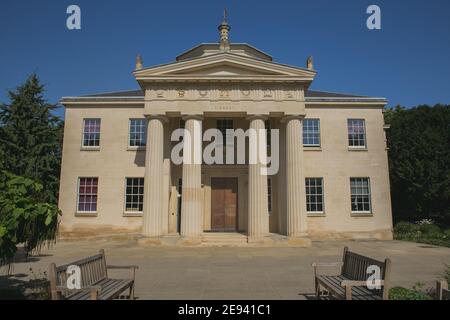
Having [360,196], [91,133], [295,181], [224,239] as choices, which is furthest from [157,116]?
[360,196]

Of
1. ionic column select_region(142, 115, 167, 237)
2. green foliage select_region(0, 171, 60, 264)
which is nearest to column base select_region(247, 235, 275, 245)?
ionic column select_region(142, 115, 167, 237)

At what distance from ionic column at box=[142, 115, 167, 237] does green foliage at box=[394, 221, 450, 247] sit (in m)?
17.0

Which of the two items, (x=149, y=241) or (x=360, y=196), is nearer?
(x=149, y=241)

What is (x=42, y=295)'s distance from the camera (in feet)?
23.6

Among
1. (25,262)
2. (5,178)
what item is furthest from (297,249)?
(5,178)

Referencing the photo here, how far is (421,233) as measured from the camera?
24.4m

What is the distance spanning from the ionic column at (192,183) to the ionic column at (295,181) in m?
5.33

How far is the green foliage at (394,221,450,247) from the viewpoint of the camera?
22.2 metres

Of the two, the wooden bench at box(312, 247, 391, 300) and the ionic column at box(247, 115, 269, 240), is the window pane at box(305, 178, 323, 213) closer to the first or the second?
the ionic column at box(247, 115, 269, 240)

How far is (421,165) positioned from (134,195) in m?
22.6

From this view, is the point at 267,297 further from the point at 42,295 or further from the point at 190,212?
the point at 190,212

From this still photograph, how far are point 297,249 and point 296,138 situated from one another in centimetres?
667

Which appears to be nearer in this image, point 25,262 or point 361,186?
point 25,262

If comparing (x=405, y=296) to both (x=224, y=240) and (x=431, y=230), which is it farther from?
(x=431, y=230)
